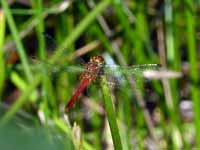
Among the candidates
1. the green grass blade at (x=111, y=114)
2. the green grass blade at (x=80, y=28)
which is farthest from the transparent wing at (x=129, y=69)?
the green grass blade at (x=111, y=114)

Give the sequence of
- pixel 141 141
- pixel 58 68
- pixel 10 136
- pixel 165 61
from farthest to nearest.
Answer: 1. pixel 165 61
2. pixel 141 141
3. pixel 58 68
4. pixel 10 136

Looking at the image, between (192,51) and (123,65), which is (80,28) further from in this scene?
(192,51)

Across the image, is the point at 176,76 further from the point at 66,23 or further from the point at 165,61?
the point at 66,23

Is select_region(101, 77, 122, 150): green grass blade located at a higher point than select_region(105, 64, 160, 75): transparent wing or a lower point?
lower

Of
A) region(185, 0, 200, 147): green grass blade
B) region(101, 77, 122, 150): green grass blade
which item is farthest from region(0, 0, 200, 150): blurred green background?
region(101, 77, 122, 150): green grass blade

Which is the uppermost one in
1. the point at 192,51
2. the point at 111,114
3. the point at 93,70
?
the point at 192,51

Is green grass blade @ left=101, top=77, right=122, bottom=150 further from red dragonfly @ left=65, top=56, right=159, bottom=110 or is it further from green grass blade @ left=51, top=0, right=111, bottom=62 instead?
green grass blade @ left=51, top=0, right=111, bottom=62

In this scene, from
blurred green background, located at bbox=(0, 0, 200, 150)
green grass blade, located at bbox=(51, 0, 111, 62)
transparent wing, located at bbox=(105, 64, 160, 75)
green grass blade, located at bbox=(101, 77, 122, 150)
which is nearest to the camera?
green grass blade, located at bbox=(101, 77, 122, 150)

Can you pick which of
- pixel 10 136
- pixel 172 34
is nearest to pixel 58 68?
pixel 172 34

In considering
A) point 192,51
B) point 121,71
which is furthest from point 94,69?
point 192,51
